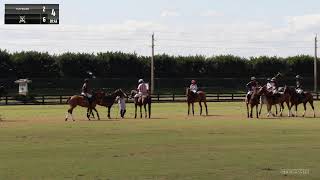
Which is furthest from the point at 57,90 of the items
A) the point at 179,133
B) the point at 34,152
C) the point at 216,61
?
the point at 34,152

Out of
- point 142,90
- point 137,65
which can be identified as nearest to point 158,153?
point 142,90

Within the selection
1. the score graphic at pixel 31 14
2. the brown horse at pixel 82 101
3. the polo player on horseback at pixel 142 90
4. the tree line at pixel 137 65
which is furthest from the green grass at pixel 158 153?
the tree line at pixel 137 65

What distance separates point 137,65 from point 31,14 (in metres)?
54.9

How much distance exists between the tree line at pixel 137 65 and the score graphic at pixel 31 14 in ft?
158

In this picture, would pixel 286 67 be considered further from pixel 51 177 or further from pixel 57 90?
pixel 51 177

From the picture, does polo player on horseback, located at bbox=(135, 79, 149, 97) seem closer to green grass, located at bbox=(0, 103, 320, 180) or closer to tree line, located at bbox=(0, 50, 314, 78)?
green grass, located at bbox=(0, 103, 320, 180)

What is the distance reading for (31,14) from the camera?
3347 centimetres

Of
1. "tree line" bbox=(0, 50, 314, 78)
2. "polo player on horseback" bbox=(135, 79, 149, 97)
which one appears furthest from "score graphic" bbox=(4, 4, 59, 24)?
"tree line" bbox=(0, 50, 314, 78)

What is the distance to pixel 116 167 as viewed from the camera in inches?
512

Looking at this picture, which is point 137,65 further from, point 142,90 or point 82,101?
point 82,101

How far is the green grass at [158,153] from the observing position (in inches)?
480

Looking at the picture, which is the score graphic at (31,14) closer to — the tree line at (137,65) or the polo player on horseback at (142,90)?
the polo player on horseback at (142,90)

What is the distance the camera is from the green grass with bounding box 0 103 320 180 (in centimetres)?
1219

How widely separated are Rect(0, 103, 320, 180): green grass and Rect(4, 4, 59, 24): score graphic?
36.2 feet
